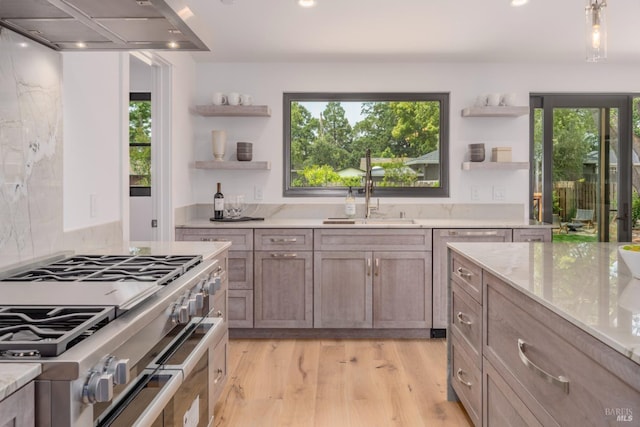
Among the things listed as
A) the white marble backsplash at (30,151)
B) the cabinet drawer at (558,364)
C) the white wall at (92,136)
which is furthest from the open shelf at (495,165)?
the white marble backsplash at (30,151)

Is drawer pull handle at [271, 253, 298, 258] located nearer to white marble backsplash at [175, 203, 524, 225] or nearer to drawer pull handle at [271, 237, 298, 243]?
drawer pull handle at [271, 237, 298, 243]

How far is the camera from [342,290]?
3.87 m

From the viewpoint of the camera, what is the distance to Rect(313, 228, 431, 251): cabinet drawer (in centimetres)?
385

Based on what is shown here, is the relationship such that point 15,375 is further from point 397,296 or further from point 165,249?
point 397,296

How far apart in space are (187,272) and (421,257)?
2.37 meters

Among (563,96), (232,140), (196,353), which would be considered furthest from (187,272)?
(563,96)

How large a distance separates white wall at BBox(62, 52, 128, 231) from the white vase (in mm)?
1499

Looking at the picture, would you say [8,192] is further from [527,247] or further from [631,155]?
[631,155]

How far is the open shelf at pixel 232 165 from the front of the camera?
4254 mm

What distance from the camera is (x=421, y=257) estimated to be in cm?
385

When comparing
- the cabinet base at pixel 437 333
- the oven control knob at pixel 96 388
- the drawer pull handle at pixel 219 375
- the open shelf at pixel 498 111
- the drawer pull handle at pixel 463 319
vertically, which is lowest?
the cabinet base at pixel 437 333

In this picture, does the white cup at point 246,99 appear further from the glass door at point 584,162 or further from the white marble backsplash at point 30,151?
the glass door at point 584,162

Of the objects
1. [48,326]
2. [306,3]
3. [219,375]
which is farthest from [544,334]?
[306,3]

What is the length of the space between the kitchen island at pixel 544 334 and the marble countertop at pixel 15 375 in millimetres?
1092
